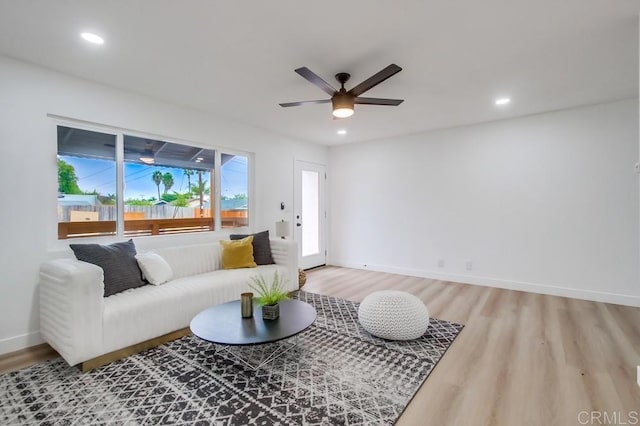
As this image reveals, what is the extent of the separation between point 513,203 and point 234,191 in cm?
418

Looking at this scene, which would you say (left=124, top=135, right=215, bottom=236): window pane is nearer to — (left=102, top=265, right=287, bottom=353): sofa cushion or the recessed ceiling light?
(left=102, top=265, right=287, bottom=353): sofa cushion

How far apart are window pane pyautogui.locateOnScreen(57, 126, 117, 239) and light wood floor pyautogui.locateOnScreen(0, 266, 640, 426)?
3.87 feet

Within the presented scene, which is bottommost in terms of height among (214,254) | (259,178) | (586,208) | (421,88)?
(214,254)

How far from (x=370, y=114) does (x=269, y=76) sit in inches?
67.4

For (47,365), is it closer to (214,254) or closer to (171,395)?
(171,395)

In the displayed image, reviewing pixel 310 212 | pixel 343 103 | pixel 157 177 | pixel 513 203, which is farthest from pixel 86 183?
pixel 513 203

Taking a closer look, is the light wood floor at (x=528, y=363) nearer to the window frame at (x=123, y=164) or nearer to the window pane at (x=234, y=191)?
the window frame at (x=123, y=164)

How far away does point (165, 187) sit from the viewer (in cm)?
387

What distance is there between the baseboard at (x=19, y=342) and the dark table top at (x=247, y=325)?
167cm

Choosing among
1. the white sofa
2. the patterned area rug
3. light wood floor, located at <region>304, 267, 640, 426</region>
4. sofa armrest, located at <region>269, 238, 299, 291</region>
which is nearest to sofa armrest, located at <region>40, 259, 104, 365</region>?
the white sofa

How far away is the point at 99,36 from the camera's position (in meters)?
2.32

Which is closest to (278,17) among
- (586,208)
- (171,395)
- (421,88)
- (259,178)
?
(421,88)

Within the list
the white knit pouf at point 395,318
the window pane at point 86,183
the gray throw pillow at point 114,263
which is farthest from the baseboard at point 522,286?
the window pane at point 86,183

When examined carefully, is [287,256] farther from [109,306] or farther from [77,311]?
[77,311]
